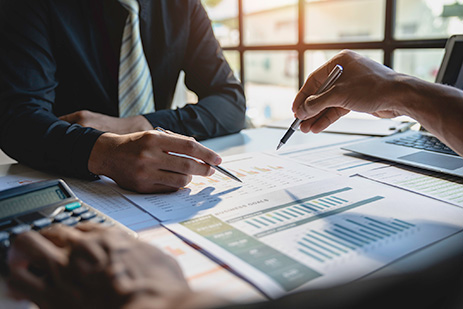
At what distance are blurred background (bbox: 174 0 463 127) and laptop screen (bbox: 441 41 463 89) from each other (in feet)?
0.27

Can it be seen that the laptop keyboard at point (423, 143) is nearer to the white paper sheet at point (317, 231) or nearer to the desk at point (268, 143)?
the desk at point (268, 143)

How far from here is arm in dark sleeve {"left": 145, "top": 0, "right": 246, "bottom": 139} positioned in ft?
3.68

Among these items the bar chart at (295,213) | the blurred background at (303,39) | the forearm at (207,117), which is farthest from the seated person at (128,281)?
the blurred background at (303,39)

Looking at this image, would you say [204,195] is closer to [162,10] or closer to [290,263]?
[290,263]

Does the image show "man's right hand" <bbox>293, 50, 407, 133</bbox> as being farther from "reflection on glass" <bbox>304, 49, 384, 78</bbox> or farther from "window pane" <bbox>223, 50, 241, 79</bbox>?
"window pane" <bbox>223, 50, 241, 79</bbox>

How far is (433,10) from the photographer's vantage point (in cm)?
149

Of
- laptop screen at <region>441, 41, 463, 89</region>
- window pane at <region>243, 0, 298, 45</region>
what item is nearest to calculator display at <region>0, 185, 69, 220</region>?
laptop screen at <region>441, 41, 463, 89</region>

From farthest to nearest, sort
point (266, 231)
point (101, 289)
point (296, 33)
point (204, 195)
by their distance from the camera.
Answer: point (296, 33), point (204, 195), point (266, 231), point (101, 289)

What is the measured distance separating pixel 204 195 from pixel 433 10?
128cm

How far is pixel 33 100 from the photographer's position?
39.0 inches

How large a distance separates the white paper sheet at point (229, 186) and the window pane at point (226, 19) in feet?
4.65

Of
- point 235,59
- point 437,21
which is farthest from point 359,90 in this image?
point 235,59

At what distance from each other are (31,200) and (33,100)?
0.52 m

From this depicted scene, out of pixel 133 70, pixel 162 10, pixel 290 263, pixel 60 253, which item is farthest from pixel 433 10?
pixel 60 253
